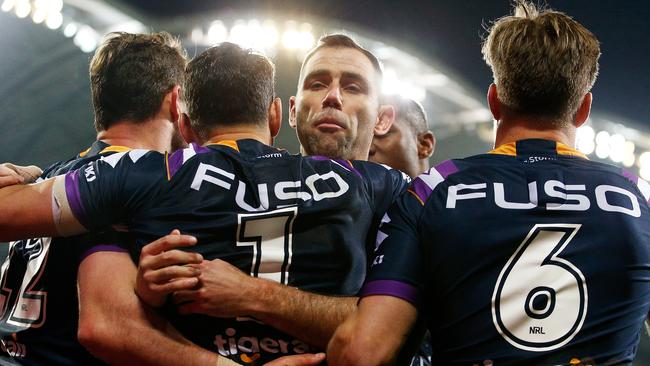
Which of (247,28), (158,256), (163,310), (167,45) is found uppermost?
(247,28)

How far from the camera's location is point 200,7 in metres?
10.7

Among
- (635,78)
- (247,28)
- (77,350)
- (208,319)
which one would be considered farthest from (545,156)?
(635,78)

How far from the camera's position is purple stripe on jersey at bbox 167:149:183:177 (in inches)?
94.8

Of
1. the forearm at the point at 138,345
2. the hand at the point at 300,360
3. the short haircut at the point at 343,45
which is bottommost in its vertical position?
the forearm at the point at 138,345

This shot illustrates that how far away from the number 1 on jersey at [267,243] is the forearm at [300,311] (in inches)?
2.4

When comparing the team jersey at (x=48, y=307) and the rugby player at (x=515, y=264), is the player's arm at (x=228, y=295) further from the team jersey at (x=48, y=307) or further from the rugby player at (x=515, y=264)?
the team jersey at (x=48, y=307)

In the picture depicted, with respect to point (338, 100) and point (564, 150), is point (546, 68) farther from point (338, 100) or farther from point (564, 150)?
point (338, 100)

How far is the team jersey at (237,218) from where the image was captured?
232cm

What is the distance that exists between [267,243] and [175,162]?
1.54ft

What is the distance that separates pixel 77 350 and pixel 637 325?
201cm

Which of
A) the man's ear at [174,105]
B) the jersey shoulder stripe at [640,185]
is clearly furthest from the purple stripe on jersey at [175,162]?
the jersey shoulder stripe at [640,185]

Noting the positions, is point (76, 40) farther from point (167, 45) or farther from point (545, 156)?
point (545, 156)

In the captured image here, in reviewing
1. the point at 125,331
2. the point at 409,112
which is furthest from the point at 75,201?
the point at 409,112

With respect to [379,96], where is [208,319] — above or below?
below
